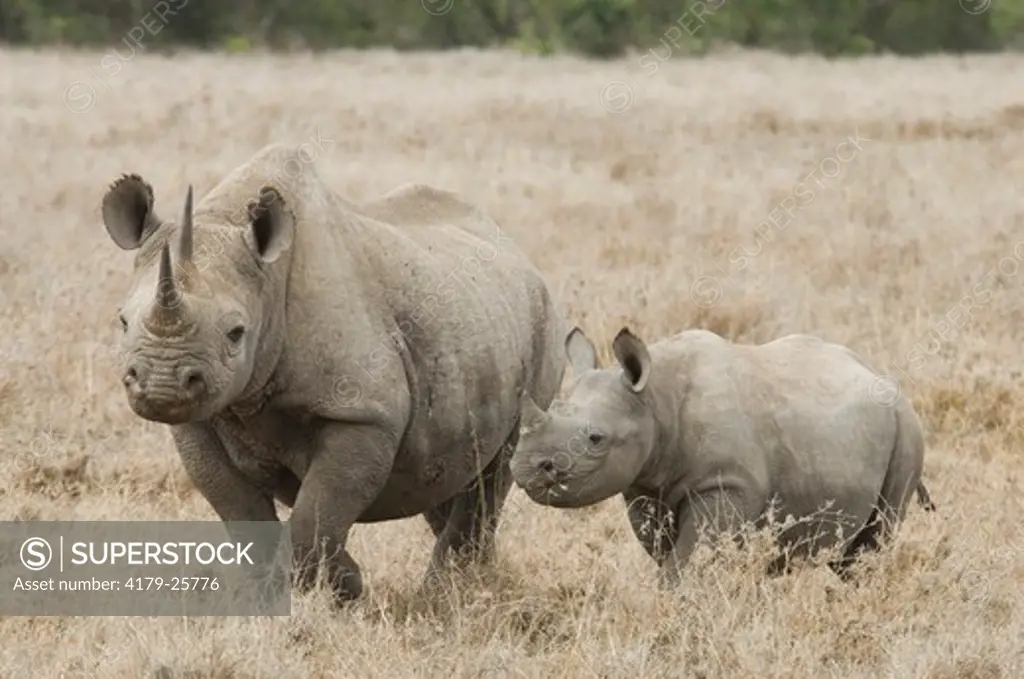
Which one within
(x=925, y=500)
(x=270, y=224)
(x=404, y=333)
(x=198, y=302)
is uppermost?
(x=270, y=224)

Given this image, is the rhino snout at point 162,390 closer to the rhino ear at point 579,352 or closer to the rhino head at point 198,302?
the rhino head at point 198,302

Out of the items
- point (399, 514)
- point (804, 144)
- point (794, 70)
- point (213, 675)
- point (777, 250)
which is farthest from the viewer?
point (794, 70)

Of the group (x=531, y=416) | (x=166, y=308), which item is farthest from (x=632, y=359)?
(x=166, y=308)

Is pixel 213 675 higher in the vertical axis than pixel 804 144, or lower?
higher

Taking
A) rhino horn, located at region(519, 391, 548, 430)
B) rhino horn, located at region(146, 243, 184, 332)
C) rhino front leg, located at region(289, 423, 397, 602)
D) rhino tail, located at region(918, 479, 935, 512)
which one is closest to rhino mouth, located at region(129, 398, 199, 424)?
rhino horn, located at region(146, 243, 184, 332)

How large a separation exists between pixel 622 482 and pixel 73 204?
9478 mm

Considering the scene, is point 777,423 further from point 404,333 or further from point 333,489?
point 333,489

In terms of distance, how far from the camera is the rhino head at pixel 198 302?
17.6ft

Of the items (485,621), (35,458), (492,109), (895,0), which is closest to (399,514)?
(485,621)

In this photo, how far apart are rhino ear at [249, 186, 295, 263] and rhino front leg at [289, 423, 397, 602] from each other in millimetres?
580

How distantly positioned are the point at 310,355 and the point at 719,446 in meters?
1.38

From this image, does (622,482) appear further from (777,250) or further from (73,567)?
(777,250)

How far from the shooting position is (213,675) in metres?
5.45

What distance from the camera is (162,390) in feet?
17.4
